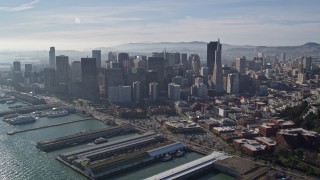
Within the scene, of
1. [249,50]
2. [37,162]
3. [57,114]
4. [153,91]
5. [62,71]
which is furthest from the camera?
[249,50]

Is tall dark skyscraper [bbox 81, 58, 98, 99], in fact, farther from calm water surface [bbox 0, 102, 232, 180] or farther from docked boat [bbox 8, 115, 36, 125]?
calm water surface [bbox 0, 102, 232, 180]

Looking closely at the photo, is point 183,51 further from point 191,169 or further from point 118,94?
point 191,169

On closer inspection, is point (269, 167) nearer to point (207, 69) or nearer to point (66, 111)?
point (66, 111)

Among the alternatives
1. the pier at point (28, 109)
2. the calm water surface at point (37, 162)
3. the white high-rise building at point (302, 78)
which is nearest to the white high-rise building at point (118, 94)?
the pier at point (28, 109)

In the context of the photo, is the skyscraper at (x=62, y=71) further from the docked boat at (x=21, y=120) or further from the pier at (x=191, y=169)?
the pier at (x=191, y=169)

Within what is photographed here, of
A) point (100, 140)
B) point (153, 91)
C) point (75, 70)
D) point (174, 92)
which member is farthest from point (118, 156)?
→ point (75, 70)
